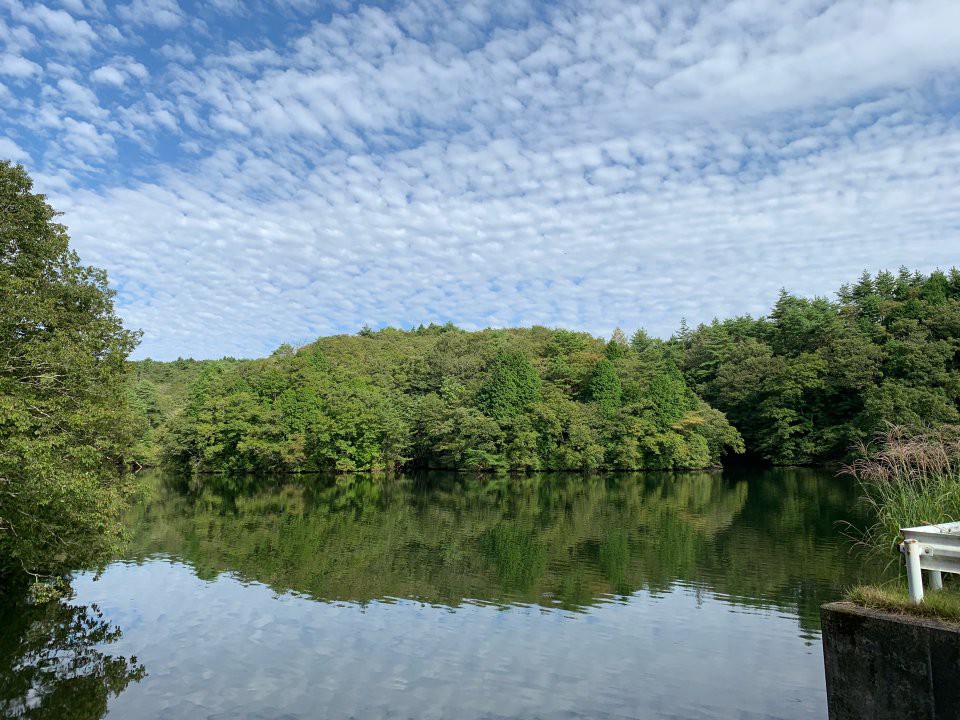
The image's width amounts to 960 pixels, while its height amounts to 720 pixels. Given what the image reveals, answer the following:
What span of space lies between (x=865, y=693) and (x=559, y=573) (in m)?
10.8

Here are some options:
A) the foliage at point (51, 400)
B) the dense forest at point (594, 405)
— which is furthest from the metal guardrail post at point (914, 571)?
the dense forest at point (594, 405)

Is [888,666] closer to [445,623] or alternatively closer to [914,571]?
[914,571]

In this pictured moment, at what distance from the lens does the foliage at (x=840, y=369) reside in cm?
4497

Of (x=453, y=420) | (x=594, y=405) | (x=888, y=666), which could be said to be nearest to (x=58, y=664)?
(x=888, y=666)

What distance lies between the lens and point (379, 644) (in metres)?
10.6

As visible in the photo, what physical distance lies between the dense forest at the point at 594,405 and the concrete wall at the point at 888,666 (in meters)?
42.8

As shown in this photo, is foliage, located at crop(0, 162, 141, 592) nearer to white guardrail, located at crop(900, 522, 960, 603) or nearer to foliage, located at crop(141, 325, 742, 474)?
white guardrail, located at crop(900, 522, 960, 603)

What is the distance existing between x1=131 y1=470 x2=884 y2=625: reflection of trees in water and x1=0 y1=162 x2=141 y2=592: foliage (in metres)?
4.10

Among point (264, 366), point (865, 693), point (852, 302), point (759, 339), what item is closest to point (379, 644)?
point (865, 693)

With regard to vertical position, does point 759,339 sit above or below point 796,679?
above

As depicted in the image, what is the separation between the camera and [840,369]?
1960 inches

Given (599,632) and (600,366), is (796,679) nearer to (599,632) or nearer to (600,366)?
(599,632)

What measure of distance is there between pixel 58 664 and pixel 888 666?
10.9 metres

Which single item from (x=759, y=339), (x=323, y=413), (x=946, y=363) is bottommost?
(x=323, y=413)
